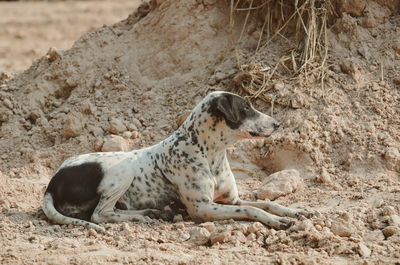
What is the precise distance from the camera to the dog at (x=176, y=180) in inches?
257

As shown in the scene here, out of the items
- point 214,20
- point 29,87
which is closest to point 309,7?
point 214,20

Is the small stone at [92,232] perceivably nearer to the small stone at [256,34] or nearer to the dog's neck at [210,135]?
the dog's neck at [210,135]

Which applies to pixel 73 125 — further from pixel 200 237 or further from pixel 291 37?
pixel 200 237

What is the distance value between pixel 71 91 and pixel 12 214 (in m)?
2.86

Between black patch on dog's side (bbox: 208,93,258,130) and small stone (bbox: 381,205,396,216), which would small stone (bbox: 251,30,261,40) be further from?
small stone (bbox: 381,205,396,216)

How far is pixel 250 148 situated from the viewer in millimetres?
8055

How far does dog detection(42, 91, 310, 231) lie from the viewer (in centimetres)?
652

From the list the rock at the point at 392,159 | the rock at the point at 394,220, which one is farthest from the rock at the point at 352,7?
the rock at the point at 394,220

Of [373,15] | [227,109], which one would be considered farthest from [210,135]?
[373,15]

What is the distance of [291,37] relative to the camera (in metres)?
8.77

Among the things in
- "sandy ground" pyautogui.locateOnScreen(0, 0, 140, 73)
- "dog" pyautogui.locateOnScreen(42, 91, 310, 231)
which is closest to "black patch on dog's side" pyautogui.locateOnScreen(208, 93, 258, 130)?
"dog" pyautogui.locateOnScreen(42, 91, 310, 231)

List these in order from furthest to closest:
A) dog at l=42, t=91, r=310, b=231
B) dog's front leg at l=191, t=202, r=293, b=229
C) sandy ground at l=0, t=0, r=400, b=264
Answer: dog at l=42, t=91, r=310, b=231, dog's front leg at l=191, t=202, r=293, b=229, sandy ground at l=0, t=0, r=400, b=264

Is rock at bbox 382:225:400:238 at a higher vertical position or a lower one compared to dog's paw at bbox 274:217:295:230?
lower

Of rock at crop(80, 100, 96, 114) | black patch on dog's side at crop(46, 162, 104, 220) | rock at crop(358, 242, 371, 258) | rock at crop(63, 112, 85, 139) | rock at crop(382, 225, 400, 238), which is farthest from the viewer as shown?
rock at crop(80, 100, 96, 114)
